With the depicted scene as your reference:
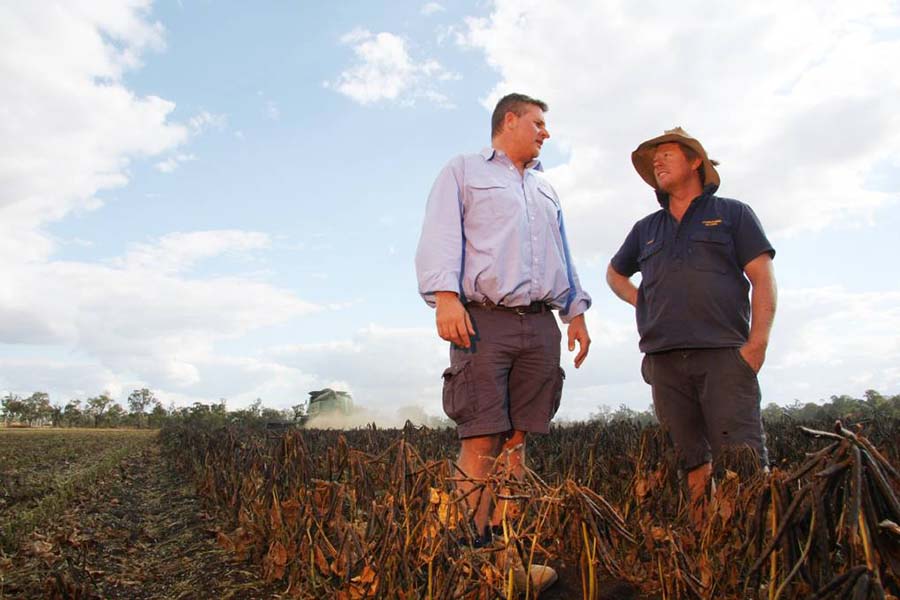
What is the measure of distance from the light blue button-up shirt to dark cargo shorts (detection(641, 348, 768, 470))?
2.61 ft

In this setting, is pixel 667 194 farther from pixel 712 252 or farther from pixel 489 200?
pixel 489 200

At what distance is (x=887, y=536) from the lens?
4.22 ft

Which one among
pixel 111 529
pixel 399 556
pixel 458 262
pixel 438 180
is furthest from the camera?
pixel 111 529

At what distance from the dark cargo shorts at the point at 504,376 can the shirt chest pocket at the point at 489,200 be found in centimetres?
45

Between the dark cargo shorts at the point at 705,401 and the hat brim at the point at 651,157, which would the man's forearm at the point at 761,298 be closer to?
the dark cargo shorts at the point at 705,401

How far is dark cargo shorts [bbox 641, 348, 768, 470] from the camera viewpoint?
3312 mm

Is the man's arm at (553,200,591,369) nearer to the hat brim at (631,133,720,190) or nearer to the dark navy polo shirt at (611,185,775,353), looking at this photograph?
the dark navy polo shirt at (611,185,775,353)

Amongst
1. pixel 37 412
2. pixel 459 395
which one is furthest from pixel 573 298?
pixel 37 412

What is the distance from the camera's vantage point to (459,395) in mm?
2805

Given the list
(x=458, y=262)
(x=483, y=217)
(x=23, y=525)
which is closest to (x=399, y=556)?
(x=458, y=262)

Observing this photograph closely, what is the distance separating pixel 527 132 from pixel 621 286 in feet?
4.69

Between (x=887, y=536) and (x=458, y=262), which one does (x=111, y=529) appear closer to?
(x=458, y=262)

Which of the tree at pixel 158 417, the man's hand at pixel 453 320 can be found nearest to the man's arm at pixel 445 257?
the man's hand at pixel 453 320

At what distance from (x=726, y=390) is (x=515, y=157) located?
1583 millimetres
